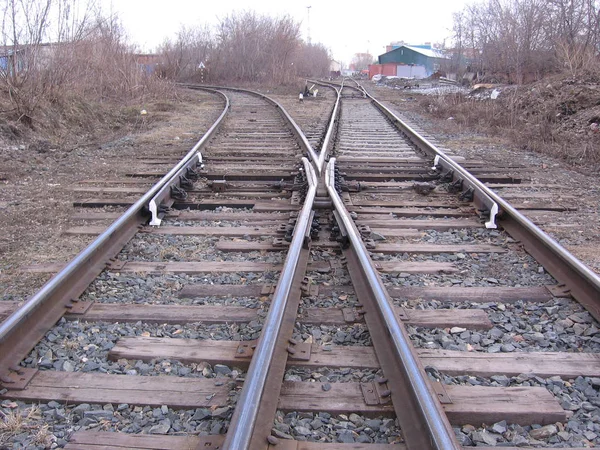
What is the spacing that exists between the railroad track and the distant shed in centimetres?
6296

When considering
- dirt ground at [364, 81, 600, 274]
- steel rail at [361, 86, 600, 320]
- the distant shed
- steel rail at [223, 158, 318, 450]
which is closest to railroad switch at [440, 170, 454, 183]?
dirt ground at [364, 81, 600, 274]

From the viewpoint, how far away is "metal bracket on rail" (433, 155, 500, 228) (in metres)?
4.67

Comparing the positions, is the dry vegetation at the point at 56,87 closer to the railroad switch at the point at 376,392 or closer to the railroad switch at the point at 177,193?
the railroad switch at the point at 177,193

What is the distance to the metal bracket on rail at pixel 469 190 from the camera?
4672mm

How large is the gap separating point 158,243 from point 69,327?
4.66ft

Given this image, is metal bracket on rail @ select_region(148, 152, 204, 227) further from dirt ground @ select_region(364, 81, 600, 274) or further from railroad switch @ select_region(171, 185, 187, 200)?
dirt ground @ select_region(364, 81, 600, 274)

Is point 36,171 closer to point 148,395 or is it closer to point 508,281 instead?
point 148,395

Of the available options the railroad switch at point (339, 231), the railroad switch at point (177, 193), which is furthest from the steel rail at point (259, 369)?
the railroad switch at point (177, 193)

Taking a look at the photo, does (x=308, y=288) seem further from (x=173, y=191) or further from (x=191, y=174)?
(x=191, y=174)

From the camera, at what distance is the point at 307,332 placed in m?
2.87

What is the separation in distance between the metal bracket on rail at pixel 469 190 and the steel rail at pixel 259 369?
1.98 metres

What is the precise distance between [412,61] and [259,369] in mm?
77773

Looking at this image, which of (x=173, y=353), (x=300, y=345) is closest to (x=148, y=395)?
(x=173, y=353)

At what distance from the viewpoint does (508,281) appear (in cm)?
358
